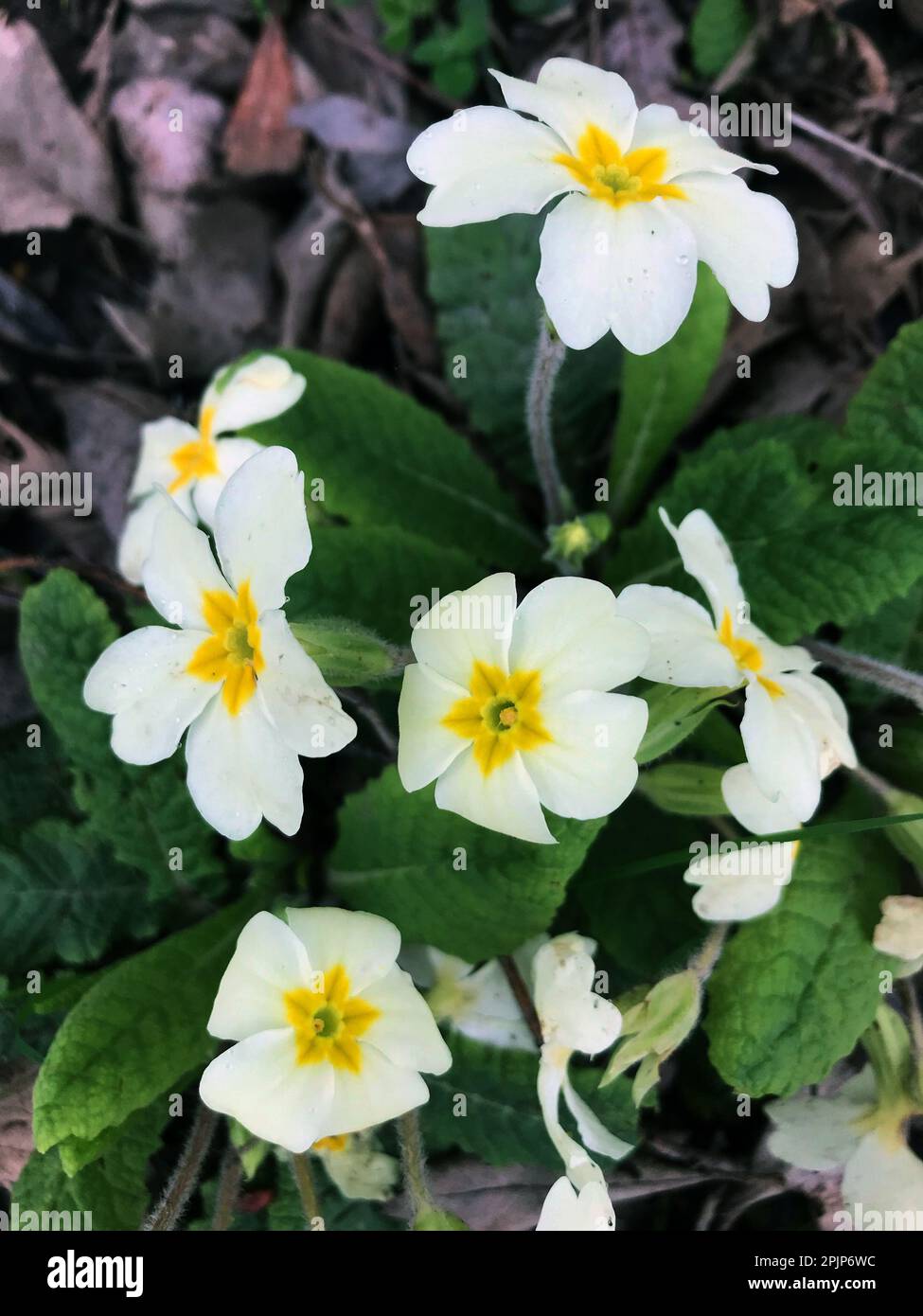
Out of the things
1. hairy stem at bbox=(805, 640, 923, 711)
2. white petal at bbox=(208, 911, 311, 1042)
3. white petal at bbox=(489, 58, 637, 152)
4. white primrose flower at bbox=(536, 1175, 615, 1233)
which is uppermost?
white petal at bbox=(489, 58, 637, 152)

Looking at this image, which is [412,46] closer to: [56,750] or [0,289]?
[0,289]

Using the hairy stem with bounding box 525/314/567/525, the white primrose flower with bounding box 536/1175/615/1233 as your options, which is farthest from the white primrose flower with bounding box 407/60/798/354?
the white primrose flower with bounding box 536/1175/615/1233

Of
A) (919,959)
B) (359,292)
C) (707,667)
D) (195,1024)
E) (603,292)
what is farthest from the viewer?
(359,292)

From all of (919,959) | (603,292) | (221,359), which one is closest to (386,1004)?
(919,959)

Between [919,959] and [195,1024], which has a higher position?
[919,959]

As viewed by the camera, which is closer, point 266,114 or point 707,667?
point 707,667

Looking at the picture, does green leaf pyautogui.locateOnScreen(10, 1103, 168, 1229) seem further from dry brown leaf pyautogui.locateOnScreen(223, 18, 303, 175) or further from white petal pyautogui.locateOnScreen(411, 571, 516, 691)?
dry brown leaf pyautogui.locateOnScreen(223, 18, 303, 175)

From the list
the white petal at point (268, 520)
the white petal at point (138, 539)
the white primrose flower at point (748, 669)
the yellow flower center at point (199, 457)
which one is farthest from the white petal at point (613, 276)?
the white petal at point (138, 539)

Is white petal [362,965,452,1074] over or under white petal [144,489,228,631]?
under
